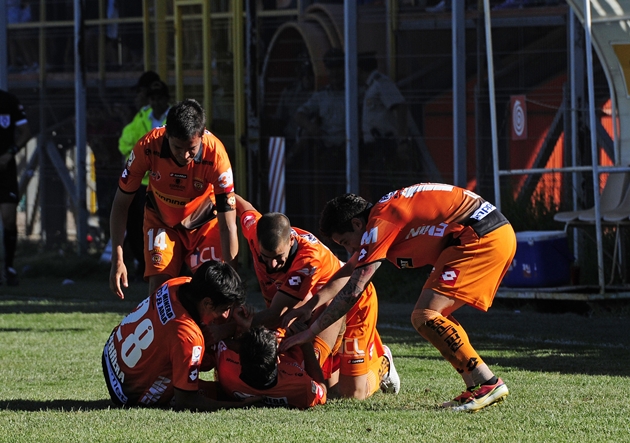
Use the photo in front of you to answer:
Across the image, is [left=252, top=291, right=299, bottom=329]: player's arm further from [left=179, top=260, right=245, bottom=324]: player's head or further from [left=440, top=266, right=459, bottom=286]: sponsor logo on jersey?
[left=440, top=266, right=459, bottom=286]: sponsor logo on jersey

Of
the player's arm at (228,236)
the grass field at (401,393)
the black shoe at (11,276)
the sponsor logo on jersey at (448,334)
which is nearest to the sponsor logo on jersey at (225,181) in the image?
the player's arm at (228,236)

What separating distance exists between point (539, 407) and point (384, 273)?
788 centimetres

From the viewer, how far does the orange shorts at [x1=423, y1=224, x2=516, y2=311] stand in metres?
6.49

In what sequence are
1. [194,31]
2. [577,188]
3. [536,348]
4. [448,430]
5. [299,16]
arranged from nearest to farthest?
1. [448,430]
2. [536,348]
3. [577,188]
4. [299,16]
5. [194,31]

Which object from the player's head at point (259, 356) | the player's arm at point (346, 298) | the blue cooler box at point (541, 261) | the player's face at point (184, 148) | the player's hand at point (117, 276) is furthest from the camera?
the blue cooler box at point (541, 261)

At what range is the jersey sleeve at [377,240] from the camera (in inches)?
247

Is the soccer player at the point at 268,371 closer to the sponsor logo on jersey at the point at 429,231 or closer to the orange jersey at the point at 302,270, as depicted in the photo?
the orange jersey at the point at 302,270

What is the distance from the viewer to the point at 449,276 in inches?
256

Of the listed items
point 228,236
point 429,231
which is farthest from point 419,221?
point 228,236

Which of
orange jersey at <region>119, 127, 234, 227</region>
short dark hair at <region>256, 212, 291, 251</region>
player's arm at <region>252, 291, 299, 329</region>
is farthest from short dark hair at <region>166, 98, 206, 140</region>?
player's arm at <region>252, 291, 299, 329</region>

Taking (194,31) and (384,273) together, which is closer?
(384,273)

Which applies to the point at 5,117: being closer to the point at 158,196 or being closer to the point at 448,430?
the point at 158,196

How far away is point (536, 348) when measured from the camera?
9.41 meters

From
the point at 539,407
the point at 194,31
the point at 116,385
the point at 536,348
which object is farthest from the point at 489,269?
the point at 194,31
